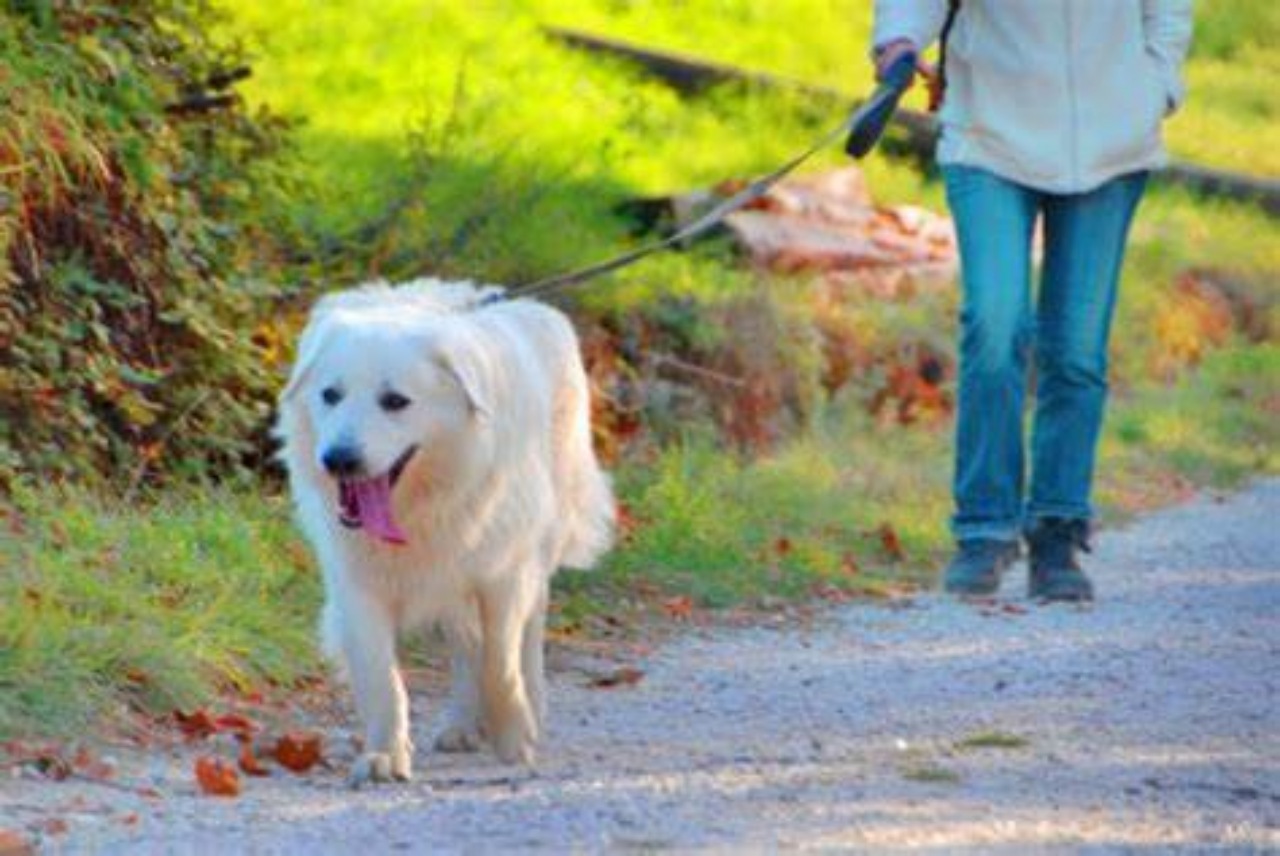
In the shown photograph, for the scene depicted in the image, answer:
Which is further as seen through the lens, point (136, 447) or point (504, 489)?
point (136, 447)

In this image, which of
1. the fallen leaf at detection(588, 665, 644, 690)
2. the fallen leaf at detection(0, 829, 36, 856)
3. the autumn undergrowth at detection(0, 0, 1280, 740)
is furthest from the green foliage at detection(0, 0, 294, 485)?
the fallen leaf at detection(0, 829, 36, 856)

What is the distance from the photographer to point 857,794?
19.1 feet

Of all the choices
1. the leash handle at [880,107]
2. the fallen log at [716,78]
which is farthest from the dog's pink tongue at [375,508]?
the fallen log at [716,78]

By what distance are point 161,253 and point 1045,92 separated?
259 cm

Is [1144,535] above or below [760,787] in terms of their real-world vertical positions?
below

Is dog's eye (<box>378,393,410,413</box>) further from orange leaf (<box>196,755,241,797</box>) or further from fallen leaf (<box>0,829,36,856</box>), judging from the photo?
fallen leaf (<box>0,829,36,856</box>)

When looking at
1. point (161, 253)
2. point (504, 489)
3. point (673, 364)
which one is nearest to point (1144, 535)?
point (673, 364)

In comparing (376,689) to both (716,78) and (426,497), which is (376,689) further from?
(716,78)

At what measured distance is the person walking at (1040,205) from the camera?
871cm

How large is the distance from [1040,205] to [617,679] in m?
2.03

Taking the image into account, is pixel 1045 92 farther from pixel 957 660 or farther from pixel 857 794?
pixel 857 794

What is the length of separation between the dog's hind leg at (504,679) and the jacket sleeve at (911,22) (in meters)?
2.71

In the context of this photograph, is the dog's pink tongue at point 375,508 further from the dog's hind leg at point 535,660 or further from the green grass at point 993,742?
the green grass at point 993,742

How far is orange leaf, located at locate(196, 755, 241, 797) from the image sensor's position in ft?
19.4
